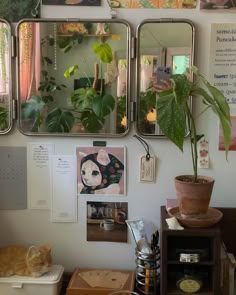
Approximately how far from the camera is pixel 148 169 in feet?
6.41

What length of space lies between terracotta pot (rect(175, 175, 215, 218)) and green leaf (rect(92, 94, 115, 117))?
1.51ft

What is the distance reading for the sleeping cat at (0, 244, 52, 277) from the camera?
186 cm

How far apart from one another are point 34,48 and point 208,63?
76 cm

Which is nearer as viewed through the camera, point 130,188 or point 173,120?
point 173,120

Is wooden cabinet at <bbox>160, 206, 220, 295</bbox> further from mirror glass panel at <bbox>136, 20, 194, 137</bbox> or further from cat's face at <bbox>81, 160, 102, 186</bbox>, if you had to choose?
mirror glass panel at <bbox>136, 20, 194, 137</bbox>

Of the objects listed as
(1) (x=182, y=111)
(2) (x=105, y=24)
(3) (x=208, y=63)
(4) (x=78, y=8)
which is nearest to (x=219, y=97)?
(1) (x=182, y=111)

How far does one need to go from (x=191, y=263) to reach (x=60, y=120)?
823 mm

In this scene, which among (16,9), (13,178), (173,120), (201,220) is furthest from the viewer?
(13,178)

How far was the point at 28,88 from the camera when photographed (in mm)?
1959

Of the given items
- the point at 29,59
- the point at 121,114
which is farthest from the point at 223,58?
the point at 29,59

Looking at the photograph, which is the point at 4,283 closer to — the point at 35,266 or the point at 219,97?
the point at 35,266

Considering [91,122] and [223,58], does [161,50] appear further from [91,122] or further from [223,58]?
[91,122]

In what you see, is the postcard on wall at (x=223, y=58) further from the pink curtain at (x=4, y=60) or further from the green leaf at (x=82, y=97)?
the pink curtain at (x=4, y=60)

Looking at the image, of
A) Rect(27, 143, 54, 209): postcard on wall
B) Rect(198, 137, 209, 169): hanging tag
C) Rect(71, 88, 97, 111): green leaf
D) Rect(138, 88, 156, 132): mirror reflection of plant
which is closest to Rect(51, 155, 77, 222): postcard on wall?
Rect(27, 143, 54, 209): postcard on wall
